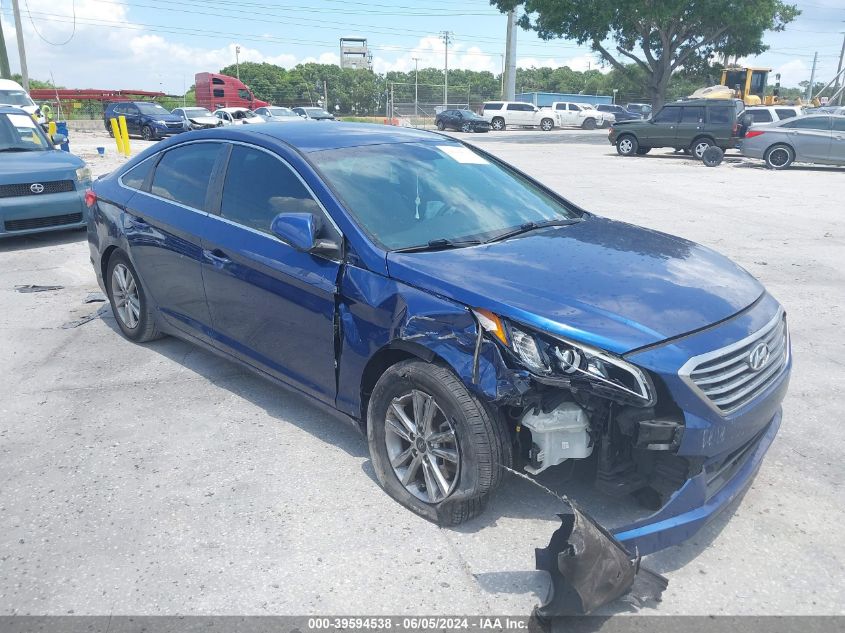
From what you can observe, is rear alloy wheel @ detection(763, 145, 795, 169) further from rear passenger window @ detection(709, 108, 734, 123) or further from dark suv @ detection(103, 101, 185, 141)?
dark suv @ detection(103, 101, 185, 141)

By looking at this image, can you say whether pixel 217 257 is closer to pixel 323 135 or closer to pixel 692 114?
pixel 323 135

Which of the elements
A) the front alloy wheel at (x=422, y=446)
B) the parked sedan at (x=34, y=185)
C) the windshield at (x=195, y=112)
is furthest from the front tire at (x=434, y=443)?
the windshield at (x=195, y=112)

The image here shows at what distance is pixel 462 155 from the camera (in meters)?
4.46

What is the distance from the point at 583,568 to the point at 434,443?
911mm

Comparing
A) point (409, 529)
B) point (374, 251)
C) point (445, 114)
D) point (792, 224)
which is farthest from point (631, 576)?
point (445, 114)

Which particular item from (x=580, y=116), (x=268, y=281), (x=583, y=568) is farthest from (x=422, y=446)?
(x=580, y=116)

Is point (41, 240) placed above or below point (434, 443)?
below

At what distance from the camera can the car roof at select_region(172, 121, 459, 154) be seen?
13.3 feet

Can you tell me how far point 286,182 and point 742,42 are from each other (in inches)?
1665

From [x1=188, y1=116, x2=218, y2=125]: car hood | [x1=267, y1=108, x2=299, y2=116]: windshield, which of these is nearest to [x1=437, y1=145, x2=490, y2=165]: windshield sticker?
[x1=188, y1=116, x2=218, y2=125]: car hood

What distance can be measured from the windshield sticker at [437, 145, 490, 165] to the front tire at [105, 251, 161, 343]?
7.95 feet

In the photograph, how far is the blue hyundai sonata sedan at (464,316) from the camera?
2.71m

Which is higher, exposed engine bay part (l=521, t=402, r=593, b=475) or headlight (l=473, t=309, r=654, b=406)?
headlight (l=473, t=309, r=654, b=406)

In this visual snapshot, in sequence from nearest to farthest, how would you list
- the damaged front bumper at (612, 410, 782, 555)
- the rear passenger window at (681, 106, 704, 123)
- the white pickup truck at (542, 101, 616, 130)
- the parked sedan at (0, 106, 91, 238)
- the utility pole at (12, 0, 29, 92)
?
the damaged front bumper at (612, 410, 782, 555)
the parked sedan at (0, 106, 91, 238)
the rear passenger window at (681, 106, 704, 123)
the utility pole at (12, 0, 29, 92)
the white pickup truck at (542, 101, 616, 130)
